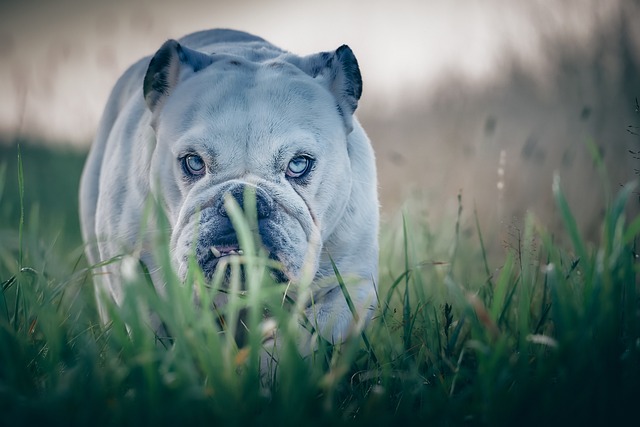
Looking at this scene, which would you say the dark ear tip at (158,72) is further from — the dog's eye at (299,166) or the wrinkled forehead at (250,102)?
the dog's eye at (299,166)

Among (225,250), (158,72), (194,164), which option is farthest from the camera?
(158,72)

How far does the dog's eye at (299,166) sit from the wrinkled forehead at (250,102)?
0.45ft

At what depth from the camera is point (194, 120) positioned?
2.66m

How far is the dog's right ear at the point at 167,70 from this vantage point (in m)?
2.87

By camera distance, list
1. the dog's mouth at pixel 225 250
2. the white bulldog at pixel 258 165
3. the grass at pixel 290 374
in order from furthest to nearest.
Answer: the white bulldog at pixel 258 165
the dog's mouth at pixel 225 250
the grass at pixel 290 374

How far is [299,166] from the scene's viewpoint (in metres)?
2.68

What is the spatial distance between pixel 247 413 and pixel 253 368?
120 millimetres

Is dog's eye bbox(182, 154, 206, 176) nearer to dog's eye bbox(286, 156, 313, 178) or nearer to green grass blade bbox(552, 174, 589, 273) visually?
dog's eye bbox(286, 156, 313, 178)

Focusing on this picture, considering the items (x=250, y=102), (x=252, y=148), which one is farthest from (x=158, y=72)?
(x=252, y=148)

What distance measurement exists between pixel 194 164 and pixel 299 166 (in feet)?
1.53

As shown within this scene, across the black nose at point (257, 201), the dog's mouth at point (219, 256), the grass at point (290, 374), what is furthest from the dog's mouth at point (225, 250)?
the grass at point (290, 374)

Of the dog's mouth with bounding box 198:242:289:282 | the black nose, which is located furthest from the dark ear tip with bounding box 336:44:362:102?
the dog's mouth with bounding box 198:242:289:282

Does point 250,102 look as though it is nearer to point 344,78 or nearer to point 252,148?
point 252,148

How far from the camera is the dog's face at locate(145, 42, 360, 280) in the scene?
7.56 feet
